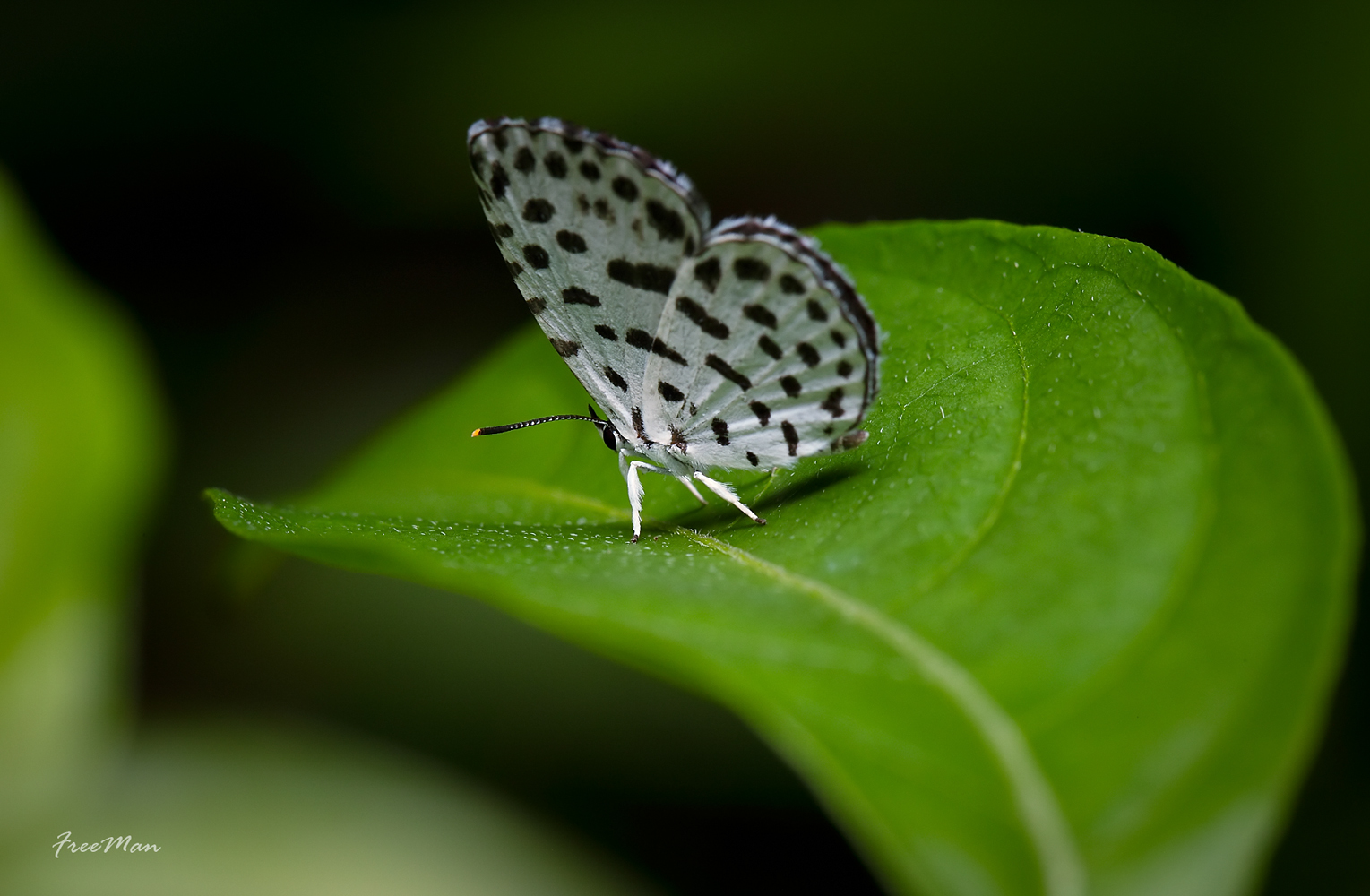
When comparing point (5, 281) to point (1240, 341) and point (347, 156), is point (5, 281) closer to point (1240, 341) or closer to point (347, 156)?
point (347, 156)

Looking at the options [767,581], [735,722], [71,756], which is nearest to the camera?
[767,581]

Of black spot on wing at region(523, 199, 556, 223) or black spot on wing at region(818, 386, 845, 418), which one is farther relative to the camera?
black spot on wing at region(523, 199, 556, 223)

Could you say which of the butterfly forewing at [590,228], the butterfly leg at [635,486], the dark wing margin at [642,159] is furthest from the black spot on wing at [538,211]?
the butterfly leg at [635,486]

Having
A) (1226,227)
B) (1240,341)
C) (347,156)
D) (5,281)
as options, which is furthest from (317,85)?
(1240,341)

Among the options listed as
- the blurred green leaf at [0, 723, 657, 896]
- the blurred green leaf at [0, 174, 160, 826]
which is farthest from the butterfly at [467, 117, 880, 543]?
the blurred green leaf at [0, 174, 160, 826]
